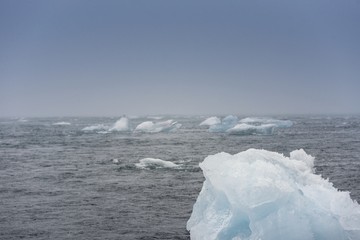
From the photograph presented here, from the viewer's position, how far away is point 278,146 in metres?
37.1

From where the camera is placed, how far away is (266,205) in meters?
9.35

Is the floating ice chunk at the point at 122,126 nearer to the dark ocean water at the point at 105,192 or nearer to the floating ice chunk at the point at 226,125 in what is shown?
the floating ice chunk at the point at 226,125

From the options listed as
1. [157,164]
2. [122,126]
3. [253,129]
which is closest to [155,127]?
[122,126]

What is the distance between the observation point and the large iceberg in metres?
9.02

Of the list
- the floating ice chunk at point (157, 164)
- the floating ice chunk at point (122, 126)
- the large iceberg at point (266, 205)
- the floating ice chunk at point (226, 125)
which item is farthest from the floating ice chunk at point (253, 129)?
the large iceberg at point (266, 205)

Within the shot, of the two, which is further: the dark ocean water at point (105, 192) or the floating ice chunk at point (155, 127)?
the floating ice chunk at point (155, 127)

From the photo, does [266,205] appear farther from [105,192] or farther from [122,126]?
[122,126]

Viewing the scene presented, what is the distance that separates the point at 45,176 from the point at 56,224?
10737 mm

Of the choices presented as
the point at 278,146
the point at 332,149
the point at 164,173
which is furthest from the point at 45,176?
the point at 332,149

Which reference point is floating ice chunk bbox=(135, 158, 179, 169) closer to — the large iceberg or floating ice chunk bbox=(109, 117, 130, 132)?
the large iceberg

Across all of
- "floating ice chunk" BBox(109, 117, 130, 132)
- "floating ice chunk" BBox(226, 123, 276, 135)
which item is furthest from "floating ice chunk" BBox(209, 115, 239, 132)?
"floating ice chunk" BBox(109, 117, 130, 132)

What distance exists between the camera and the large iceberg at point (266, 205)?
9.02m

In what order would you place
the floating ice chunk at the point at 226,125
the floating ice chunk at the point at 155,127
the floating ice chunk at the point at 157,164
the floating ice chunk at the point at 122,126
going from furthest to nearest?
the floating ice chunk at the point at 122,126, the floating ice chunk at the point at 155,127, the floating ice chunk at the point at 226,125, the floating ice chunk at the point at 157,164

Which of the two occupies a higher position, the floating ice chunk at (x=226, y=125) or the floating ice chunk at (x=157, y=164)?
the floating ice chunk at (x=226, y=125)
